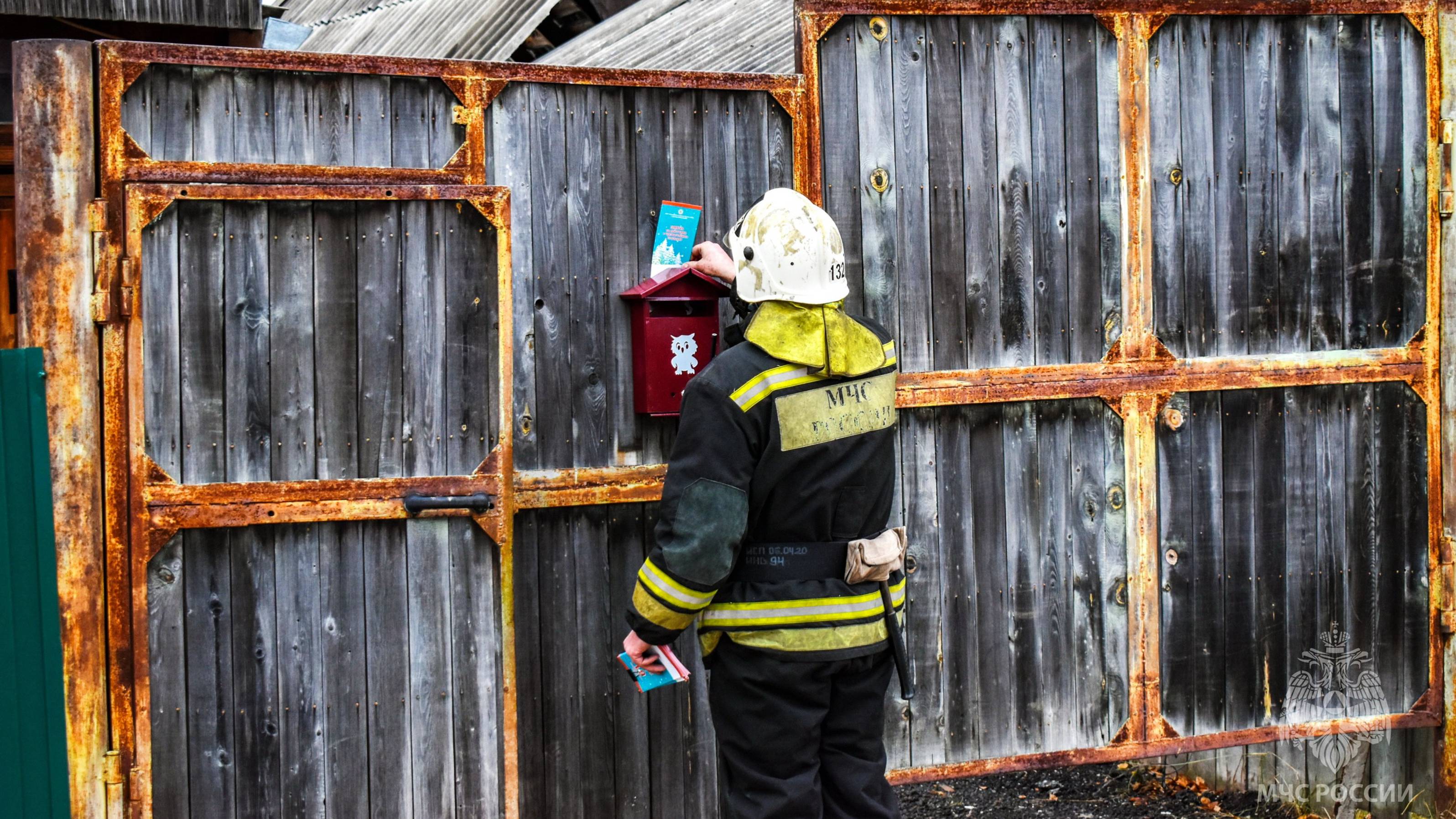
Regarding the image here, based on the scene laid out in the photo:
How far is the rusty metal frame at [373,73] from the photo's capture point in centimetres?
372

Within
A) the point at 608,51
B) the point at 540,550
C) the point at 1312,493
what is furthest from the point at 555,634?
the point at 608,51

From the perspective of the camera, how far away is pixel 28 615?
12.2 ft

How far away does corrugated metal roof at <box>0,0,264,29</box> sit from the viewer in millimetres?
5355

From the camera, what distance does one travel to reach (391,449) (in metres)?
4.00

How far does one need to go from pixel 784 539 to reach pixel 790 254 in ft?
2.59

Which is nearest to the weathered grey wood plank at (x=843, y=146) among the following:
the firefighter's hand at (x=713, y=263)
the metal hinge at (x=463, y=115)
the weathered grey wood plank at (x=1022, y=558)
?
the firefighter's hand at (x=713, y=263)

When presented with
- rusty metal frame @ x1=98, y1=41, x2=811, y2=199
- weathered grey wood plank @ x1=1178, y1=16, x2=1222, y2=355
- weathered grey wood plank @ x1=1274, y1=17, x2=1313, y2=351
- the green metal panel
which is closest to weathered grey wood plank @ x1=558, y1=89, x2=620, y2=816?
rusty metal frame @ x1=98, y1=41, x2=811, y2=199

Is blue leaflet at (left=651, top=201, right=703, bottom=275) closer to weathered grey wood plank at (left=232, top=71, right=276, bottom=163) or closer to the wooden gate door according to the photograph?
the wooden gate door

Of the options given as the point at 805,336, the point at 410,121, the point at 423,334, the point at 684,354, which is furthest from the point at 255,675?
the point at 805,336

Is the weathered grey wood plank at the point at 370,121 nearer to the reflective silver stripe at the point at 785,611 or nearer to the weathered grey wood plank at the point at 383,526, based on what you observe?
the weathered grey wood plank at the point at 383,526

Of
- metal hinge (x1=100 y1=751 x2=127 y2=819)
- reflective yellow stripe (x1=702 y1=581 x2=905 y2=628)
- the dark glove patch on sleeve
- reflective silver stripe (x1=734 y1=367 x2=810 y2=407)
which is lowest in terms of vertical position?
A: metal hinge (x1=100 y1=751 x2=127 y2=819)

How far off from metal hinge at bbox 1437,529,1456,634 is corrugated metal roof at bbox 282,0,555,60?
15.3ft

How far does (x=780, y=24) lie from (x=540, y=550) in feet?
10.6

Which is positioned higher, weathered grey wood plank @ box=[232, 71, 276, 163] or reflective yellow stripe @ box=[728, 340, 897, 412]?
weathered grey wood plank @ box=[232, 71, 276, 163]
